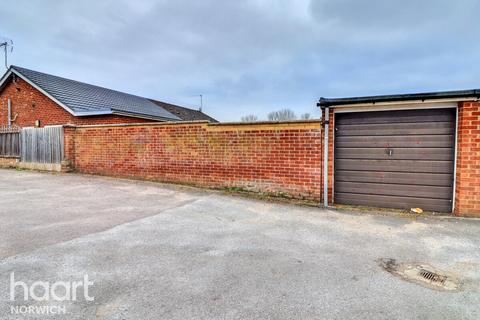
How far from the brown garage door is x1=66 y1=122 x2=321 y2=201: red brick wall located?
70cm

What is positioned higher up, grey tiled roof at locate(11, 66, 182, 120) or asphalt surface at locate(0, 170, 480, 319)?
grey tiled roof at locate(11, 66, 182, 120)

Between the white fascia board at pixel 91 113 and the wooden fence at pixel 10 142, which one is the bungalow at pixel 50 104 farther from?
the wooden fence at pixel 10 142

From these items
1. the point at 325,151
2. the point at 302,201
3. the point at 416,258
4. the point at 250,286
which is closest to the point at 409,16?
the point at 325,151

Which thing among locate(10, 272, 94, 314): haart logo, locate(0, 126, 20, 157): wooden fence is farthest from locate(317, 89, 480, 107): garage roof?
locate(0, 126, 20, 157): wooden fence

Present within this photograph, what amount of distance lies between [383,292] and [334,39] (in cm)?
1144

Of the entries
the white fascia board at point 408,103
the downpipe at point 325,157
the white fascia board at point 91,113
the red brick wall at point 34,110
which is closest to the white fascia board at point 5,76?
the red brick wall at point 34,110

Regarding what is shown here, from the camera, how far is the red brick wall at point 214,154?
278 inches

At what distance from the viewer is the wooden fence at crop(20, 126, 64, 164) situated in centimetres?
1134

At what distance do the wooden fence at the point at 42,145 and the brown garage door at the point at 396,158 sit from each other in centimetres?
1080

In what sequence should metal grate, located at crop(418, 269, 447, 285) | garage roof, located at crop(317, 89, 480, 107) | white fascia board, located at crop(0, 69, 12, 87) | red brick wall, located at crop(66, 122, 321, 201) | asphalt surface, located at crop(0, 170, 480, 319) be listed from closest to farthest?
asphalt surface, located at crop(0, 170, 480, 319) → metal grate, located at crop(418, 269, 447, 285) → garage roof, located at crop(317, 89, 480, 107) → red brick wall, located at crop(66, 122, 321, 201) → white fascia board, located at crop(0, 69, 12, 87)

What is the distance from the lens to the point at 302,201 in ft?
22.8

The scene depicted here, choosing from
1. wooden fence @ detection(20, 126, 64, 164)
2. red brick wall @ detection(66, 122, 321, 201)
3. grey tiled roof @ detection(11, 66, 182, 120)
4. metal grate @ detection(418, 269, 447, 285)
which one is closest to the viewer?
metal grate @ detection(418, 269, 447, 285)

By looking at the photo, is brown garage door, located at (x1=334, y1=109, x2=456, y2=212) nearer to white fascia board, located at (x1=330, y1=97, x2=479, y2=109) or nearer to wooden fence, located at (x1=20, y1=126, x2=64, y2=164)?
white fascia board, located at (x1=330, y1=97, x2=479, y2=109)

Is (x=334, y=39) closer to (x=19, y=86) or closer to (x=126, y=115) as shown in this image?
(x=126, y=115)
